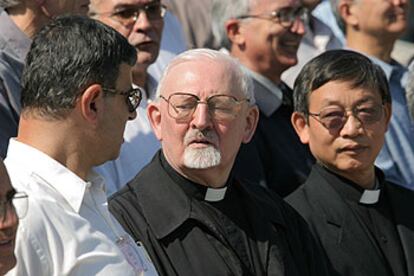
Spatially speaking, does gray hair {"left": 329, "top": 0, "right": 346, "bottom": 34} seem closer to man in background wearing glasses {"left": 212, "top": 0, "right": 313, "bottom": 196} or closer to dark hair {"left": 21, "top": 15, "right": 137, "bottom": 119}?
man in background wearing glasses {"left": 212, "top": 0, "right": 313, "bottom": 196}

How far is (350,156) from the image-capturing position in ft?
21.9

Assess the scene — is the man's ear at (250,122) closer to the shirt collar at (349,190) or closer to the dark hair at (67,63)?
the shirt collar at (349,190)

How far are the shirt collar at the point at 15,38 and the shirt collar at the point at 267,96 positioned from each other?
1725 mm

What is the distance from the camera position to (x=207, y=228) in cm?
580

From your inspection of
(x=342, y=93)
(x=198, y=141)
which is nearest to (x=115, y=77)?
(x=198, y=141)

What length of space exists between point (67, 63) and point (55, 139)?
288 mm

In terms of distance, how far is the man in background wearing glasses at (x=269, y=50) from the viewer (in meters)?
7.50

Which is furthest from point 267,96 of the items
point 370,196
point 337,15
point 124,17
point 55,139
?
point 55,139

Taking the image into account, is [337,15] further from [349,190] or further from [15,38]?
[15,38]

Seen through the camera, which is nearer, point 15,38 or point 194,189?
point 194,189

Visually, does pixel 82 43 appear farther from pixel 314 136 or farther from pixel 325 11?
pixel 325 11

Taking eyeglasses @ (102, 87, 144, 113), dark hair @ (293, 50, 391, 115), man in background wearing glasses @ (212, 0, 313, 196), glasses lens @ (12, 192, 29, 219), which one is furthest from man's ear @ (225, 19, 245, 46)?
glasses lens @ (12, 192, 29, 219)

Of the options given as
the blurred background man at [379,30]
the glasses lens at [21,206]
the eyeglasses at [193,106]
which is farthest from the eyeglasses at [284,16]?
the glasses lens at [21,206]

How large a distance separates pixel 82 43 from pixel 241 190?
4.35 feet
